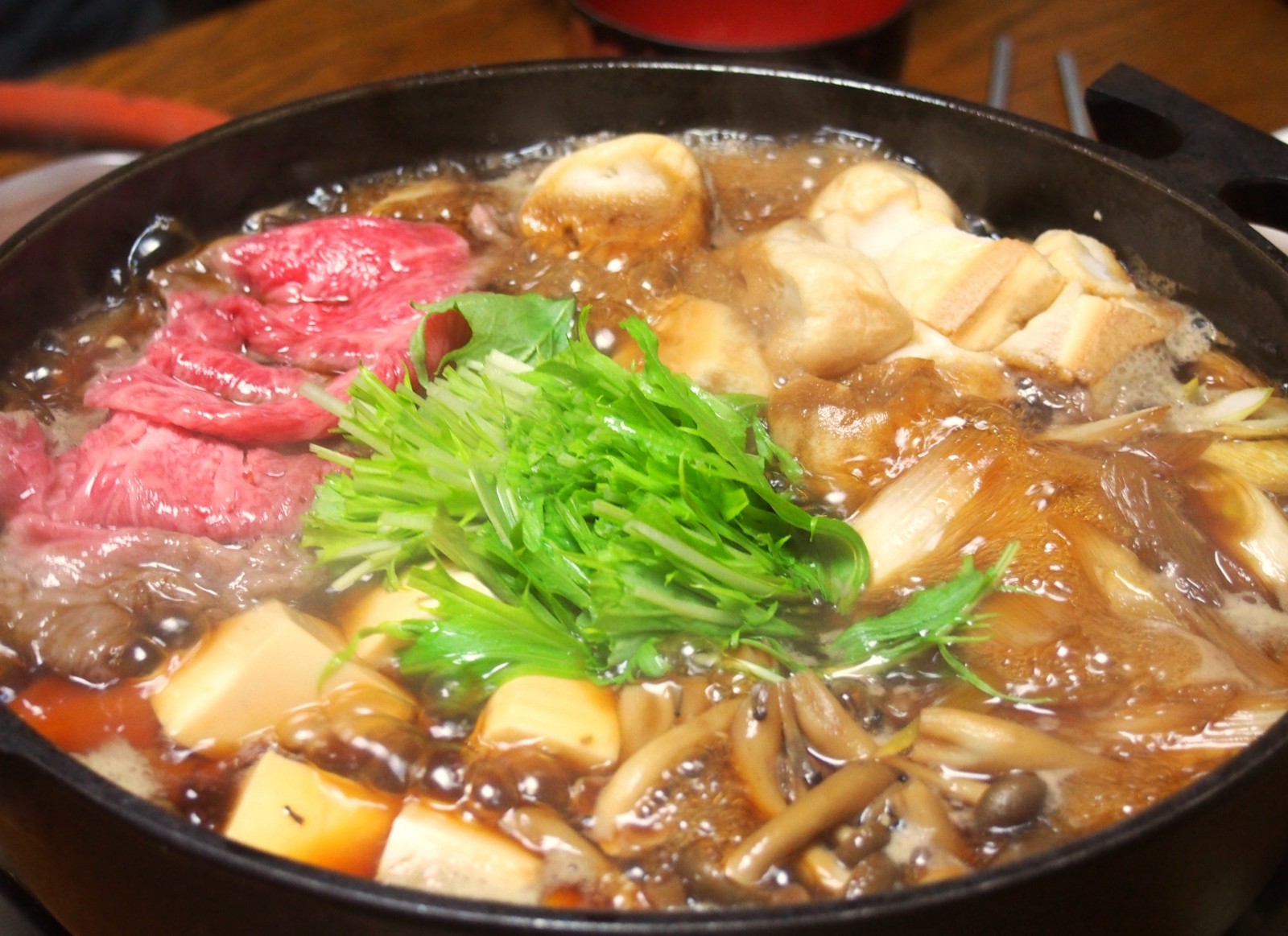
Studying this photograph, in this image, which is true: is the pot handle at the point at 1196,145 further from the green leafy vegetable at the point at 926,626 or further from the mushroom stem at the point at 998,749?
the mushroom stem at the point at 998,749

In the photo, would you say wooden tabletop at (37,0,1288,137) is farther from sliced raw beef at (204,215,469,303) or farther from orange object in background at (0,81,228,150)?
sliced raw beef at (204,215,469,303)

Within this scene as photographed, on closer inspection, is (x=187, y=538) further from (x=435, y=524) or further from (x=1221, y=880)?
(x=1221, y=880)

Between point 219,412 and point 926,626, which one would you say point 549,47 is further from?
point 926,626

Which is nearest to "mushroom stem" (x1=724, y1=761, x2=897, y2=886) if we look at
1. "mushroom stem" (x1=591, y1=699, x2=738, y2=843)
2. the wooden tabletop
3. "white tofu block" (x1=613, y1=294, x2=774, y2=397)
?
"mushroom stem" (x1=591, y1=699, x2=738, y2=843)

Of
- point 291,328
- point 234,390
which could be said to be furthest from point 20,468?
point 291,328

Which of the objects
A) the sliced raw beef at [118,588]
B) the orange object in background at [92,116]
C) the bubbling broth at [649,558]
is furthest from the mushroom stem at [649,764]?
the orange object in background at [92,116]
